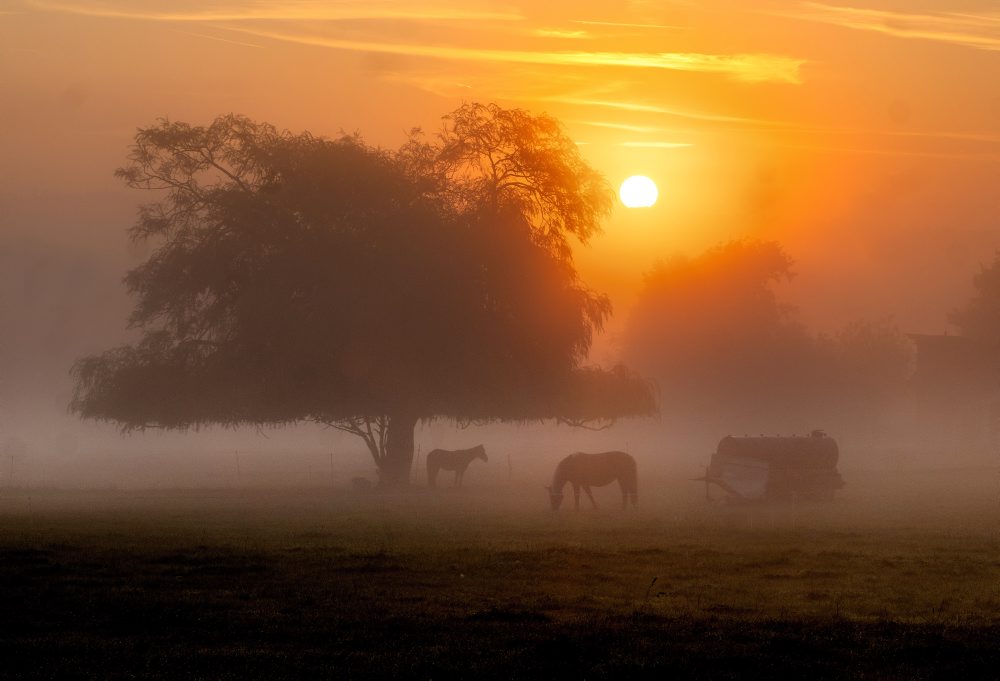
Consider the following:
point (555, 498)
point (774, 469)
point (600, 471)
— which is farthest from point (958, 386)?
point (555, 498)

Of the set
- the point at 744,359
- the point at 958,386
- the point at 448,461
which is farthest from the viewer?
the point at 744,359

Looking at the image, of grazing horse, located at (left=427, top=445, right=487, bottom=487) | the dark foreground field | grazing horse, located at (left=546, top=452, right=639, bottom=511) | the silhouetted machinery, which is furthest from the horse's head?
grazing horse, located at (left=427, top=445, right=487, bottom=487)

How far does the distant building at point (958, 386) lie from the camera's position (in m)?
104

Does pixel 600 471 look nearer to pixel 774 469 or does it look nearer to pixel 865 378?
pixel 774 469

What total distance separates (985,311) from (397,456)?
2950 inches

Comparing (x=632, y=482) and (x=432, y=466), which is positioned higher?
(x=432, y=466)

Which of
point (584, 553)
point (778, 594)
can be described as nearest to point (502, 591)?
point (778, 594)

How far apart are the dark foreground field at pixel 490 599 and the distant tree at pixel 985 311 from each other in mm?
82858

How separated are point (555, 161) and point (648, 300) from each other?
3050 inches

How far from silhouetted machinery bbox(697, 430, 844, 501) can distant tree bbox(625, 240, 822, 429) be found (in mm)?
67837

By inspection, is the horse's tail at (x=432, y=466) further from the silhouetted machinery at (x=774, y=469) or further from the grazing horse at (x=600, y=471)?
the grazing horse at (x=600, y=471)

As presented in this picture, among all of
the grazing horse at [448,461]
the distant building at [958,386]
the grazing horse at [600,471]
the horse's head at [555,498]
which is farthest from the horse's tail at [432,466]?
the distant building at [958,386]

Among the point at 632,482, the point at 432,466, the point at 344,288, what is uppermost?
the point at 344,288

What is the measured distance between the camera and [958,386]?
4161 inches
